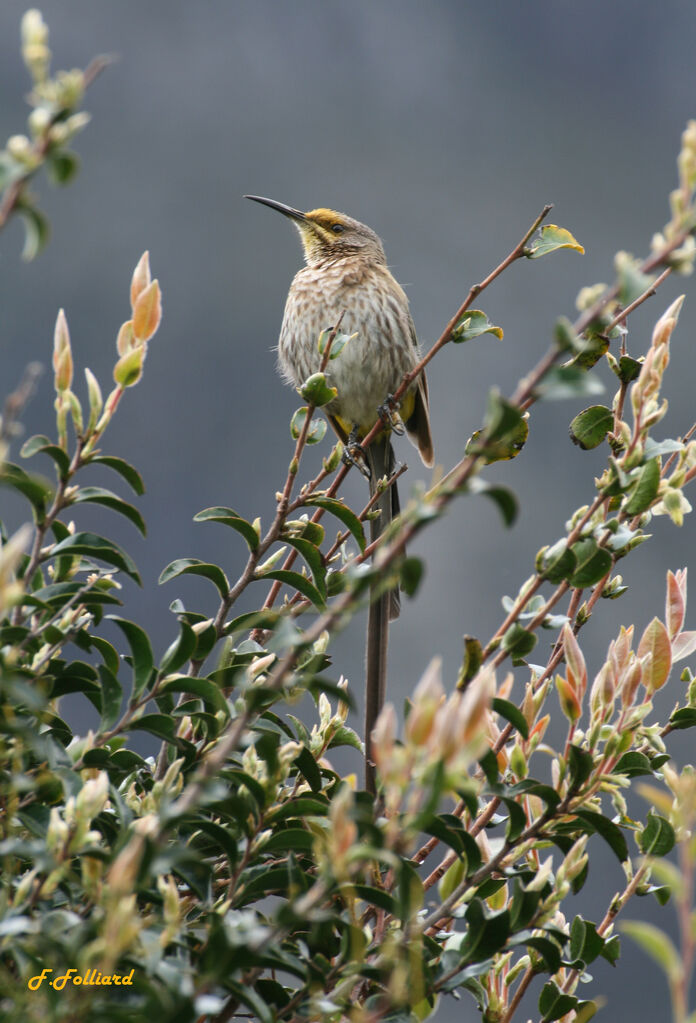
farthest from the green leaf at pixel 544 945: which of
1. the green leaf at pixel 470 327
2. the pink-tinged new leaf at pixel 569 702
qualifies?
the green leaf at pixel 470 327

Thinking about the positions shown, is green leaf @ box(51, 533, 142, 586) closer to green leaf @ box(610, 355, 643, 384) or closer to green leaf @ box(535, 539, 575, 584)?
green leaf @ box(535, 539, 575, 584)

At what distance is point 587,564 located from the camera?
0.97 metres

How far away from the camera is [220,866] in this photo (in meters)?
1.11

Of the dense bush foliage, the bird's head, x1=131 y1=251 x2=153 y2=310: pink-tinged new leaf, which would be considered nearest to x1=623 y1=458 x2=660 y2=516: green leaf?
the dense bush foliage

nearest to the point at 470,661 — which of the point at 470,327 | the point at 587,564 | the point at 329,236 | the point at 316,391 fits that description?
the point at 587,564

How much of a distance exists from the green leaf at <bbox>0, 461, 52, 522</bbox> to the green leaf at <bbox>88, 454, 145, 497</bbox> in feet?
0.18

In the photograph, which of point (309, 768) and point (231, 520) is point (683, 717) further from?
point (231, 520)

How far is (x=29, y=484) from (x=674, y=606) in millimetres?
726

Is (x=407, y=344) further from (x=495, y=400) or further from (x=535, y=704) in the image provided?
(x=495, y=400)

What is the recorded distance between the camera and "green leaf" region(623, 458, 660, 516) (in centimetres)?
99

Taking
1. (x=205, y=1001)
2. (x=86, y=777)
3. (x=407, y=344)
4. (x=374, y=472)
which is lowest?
(x=205, y=1001)

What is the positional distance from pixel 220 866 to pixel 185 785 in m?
0.15

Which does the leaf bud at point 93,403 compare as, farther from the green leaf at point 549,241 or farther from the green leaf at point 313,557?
the green leaf at point 549,241

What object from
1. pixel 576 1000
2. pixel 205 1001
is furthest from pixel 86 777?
pixel 576 1000
